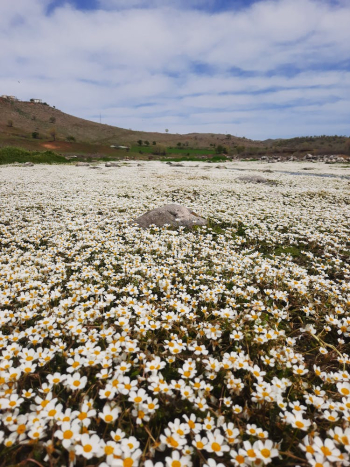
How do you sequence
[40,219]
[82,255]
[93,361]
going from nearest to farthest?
[93,361]
[82,255]
[40,219]

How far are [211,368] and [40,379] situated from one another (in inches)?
73.3

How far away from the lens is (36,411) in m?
2.17

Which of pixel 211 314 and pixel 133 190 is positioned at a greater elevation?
pixel 133 190

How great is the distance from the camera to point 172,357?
2.94m

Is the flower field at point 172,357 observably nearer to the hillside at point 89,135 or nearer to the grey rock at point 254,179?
the grey rock at point 254,179

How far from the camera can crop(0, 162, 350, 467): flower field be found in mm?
2008

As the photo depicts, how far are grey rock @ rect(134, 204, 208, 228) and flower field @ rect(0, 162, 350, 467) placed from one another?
1.65 m

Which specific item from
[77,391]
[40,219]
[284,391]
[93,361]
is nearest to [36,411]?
[77,391]

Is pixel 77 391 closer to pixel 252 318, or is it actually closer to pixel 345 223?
pixel 252 318

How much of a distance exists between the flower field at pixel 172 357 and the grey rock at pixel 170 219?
165 centimetres

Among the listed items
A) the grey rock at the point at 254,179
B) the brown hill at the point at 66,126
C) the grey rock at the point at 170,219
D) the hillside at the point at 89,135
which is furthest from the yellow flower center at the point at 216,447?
the brown hill at the point at 66,126

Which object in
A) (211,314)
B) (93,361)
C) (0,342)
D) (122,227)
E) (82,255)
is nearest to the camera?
(93,361)

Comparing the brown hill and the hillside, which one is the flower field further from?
the brown hill

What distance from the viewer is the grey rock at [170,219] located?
885cm
